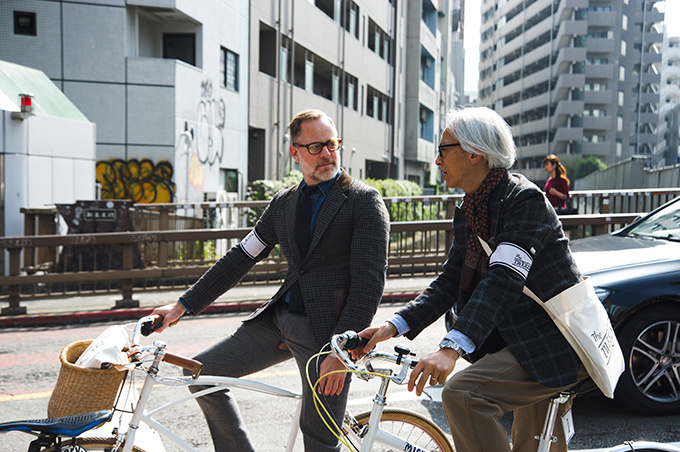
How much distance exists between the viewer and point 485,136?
107 inches

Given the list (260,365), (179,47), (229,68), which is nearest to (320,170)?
(260,365)

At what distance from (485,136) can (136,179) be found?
1797 centimetres

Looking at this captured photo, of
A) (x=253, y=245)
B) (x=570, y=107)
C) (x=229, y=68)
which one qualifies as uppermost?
(x=570, y=107)

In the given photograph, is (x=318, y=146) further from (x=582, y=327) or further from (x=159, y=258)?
(x=159, y=258)

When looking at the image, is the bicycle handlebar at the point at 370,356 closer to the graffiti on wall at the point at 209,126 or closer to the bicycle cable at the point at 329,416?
the bicycle cable at the point at 329,416

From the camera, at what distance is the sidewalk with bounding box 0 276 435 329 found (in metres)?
9.38

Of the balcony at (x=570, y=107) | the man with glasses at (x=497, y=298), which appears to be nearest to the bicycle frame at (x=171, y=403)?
the man with glasses at (x=497, y=298)

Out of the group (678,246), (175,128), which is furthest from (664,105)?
(678,246)

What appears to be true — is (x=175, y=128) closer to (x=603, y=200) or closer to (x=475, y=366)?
(x=603, y=200)

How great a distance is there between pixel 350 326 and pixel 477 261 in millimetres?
615

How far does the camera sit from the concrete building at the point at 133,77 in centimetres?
1883

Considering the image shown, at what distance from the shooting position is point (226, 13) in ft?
75.3

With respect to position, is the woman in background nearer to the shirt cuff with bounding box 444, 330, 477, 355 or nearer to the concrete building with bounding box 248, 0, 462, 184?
the shirt cuff with bounding box 444, 330, 477, 355

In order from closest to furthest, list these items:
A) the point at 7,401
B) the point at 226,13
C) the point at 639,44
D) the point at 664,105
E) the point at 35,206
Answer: the point at 7,401 → the point at 35,206 → the point at 226,13 → the point at 639,44 → the point at 664,105
